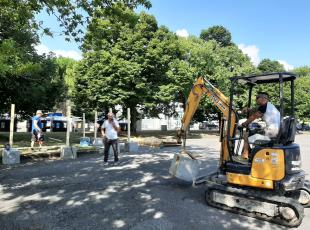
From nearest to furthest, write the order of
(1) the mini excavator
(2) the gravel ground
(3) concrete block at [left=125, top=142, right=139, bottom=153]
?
1. (2) the gravel ground
2. (1) the mini excavator
3. (3) concrete block at [left=125, top=142, right=139, bottom=153]

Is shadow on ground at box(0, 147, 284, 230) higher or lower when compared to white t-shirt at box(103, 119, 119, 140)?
lower

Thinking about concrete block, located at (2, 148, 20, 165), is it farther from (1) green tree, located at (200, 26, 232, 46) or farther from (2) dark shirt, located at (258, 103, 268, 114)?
(1) green tree, located at (200, 26, 232, 46)

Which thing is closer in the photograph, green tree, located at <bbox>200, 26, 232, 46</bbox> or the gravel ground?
the gravel ground

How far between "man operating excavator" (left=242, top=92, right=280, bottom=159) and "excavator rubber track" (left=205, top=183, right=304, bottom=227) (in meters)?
1.03

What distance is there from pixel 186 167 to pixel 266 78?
2806mm

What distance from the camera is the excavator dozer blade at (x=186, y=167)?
26.7 ft

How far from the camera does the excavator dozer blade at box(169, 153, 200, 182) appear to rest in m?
8.14

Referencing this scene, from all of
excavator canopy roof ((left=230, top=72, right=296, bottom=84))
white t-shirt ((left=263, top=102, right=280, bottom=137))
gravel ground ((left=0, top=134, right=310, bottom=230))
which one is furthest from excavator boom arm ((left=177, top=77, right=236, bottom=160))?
gravel ground ((left=0, top=134, right=310, bottom=230))

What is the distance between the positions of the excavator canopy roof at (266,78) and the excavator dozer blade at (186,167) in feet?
7.20

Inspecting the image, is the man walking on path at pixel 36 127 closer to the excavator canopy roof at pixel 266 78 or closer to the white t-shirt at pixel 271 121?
the excavator canopy roof at pixel 266 78

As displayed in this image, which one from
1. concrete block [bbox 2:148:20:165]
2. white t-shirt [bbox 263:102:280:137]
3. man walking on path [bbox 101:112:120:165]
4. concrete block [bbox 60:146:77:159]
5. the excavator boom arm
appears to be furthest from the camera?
concrete block [bbox 60:146:77:159]

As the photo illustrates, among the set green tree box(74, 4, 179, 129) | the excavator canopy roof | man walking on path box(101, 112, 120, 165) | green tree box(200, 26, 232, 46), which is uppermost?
green tree box(200, 26, 232, 46)

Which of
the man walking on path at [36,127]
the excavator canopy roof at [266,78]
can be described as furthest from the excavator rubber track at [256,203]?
the man walking on path at [36,127]

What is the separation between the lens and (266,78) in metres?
7.47
